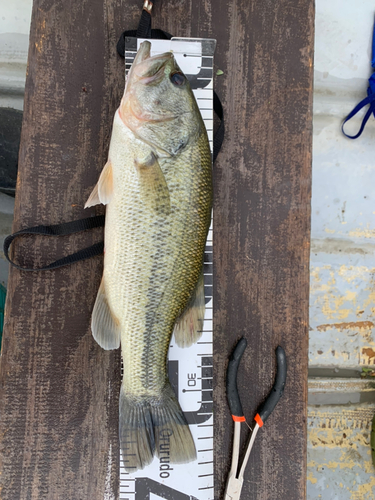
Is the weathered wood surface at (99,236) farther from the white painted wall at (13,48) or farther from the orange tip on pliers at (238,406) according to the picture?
the white painted wall at (13,48)

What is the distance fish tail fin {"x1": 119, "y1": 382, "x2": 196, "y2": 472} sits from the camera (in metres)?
1.20

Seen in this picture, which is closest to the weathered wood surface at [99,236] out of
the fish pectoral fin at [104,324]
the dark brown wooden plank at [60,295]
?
the dark brown wooden plank at [60,295]

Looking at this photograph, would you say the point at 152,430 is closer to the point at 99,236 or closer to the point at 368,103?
the point at 99,236

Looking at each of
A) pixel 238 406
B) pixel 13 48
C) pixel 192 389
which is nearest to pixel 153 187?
pixel 192 389

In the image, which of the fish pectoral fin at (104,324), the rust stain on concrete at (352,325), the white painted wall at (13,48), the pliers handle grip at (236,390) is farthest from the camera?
the rust stain on concrete at (352,325)

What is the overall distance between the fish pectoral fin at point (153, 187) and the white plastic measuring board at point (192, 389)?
12.9 inches

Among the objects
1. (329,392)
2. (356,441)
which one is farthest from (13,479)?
(356,441)

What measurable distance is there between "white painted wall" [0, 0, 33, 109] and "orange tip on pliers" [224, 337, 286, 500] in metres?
1.73

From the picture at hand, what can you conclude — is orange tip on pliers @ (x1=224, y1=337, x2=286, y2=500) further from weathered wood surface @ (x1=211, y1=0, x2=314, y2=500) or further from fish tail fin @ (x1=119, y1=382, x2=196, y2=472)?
fish tail fin @ (x1=119, y1=382, x2=196, y2=472)

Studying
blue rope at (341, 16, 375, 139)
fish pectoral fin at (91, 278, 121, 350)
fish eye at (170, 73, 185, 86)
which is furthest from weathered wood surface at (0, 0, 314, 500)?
blue rope at (341, 16, 375, 139)

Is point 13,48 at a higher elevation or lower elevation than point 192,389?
higher

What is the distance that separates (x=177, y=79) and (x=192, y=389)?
117 centimetres

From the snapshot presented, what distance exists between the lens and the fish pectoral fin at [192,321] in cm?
124

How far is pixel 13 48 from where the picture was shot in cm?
181
